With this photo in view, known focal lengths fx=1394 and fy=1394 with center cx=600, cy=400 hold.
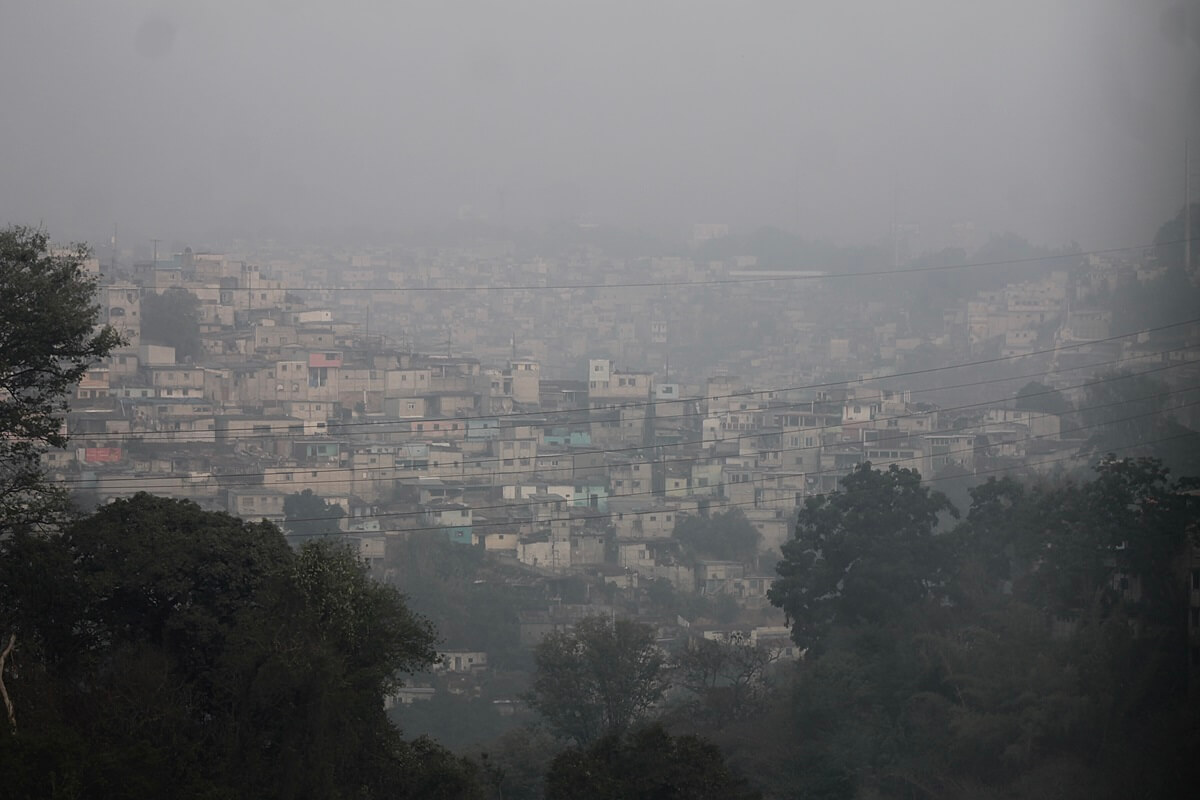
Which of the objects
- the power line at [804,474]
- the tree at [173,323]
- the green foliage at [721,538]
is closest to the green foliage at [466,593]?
the power line at [804,474]

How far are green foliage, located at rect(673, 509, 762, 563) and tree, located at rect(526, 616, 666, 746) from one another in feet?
30.2

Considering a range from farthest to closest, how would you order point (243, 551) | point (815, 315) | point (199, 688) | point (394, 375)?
point (815, 315) < point (394, 375) < point (243, 551) < point (199, 688)

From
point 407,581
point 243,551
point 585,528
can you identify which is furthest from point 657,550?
point 243,551

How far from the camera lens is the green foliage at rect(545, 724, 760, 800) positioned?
19.6 ft

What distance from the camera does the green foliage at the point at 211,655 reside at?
5.04 meters

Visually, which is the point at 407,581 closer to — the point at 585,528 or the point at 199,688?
the point at 585,528

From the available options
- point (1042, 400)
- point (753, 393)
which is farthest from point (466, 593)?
point (753, 393)

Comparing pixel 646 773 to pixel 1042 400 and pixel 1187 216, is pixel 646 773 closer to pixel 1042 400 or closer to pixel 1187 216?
pixel 1187 216

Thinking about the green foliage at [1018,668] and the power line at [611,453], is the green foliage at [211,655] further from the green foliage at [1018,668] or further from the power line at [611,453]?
the power line at [611,453]

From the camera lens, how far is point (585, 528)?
69.7 feet

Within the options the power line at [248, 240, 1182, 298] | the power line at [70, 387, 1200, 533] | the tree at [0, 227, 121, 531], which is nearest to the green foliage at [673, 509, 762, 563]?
the power line at [70, 387, 1200, 533]

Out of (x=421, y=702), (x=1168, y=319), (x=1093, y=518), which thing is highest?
(x=1168, y=319)

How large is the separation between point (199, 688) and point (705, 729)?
5.39 meters

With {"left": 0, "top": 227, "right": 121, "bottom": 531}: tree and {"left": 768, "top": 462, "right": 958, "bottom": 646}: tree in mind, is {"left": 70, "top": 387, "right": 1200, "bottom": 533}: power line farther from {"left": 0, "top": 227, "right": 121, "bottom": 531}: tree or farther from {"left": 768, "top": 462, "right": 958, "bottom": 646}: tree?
{"left": 0, "top": 227, "right": 121, "bottom": 531}: tree
